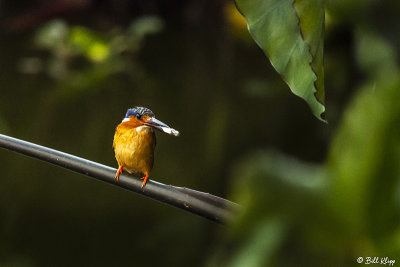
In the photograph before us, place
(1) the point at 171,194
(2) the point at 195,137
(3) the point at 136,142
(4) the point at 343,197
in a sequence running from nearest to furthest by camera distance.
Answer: (1) the point at 171,194 → (3) the point at 136,142 → (4) the point at 343,197 → (2) the point at 195,137

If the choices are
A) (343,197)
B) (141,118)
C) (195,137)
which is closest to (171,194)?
(141,118)

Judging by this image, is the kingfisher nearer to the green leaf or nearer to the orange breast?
the orange breast

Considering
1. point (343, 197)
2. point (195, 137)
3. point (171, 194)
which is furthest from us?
point (195, 137)

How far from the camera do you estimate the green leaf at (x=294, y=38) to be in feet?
1.33

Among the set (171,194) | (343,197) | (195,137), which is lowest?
(171,194)

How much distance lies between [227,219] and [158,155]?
149cm

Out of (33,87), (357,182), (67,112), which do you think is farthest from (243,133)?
(357,182)

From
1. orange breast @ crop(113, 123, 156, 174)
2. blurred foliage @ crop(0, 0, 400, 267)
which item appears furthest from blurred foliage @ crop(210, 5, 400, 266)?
orange breast @ crop(113, 123, 156, 174)

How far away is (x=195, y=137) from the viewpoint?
2.04 meters

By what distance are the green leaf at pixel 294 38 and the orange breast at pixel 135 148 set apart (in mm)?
134

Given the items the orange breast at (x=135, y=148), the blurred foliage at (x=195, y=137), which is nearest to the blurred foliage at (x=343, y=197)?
the blurred foliage at (x=195, y=137)

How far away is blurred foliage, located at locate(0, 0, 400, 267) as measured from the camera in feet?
2.04

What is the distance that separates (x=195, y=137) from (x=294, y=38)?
5.30 ft

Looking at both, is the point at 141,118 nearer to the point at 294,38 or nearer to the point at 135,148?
the point at 135,148
